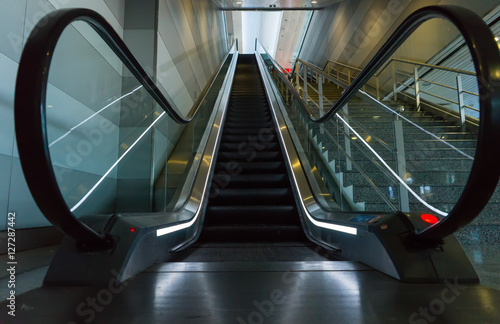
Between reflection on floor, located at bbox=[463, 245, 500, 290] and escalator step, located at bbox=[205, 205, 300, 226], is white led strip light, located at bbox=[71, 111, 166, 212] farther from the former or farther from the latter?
reflection on floor, located at bbox=[463, 245, 500, 290]

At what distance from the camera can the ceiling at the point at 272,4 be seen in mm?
12481

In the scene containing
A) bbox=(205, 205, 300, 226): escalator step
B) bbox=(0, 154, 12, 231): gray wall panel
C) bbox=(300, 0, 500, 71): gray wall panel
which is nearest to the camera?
bbox=(0, 154, 12, 231): gray wall panel

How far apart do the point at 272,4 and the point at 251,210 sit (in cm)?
1162

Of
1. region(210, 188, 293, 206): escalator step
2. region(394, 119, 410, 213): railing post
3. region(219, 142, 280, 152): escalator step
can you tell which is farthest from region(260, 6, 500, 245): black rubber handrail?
region(219, 142, 280, 152): escalator step

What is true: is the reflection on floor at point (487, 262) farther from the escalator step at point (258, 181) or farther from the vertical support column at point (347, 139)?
the escalator step at point (258, 181)

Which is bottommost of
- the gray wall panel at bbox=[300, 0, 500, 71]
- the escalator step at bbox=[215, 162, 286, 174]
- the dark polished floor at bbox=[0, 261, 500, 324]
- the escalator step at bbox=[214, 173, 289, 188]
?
the dark polished floor at bbox=[0, 261, 500, 324]

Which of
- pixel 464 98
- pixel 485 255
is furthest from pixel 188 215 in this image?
pixel 464 98

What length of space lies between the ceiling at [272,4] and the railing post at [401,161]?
452 inches

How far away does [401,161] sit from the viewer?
2.21 m

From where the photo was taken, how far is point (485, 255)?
2238 mm

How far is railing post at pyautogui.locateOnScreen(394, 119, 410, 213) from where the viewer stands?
2135 millimetres

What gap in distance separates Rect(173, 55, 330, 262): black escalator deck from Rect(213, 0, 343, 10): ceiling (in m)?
8.80

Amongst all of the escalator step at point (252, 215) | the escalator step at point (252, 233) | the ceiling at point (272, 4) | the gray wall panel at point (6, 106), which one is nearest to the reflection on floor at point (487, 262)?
the escalator step at point (252, 233)

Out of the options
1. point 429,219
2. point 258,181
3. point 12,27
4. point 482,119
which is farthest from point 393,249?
point 12,27
